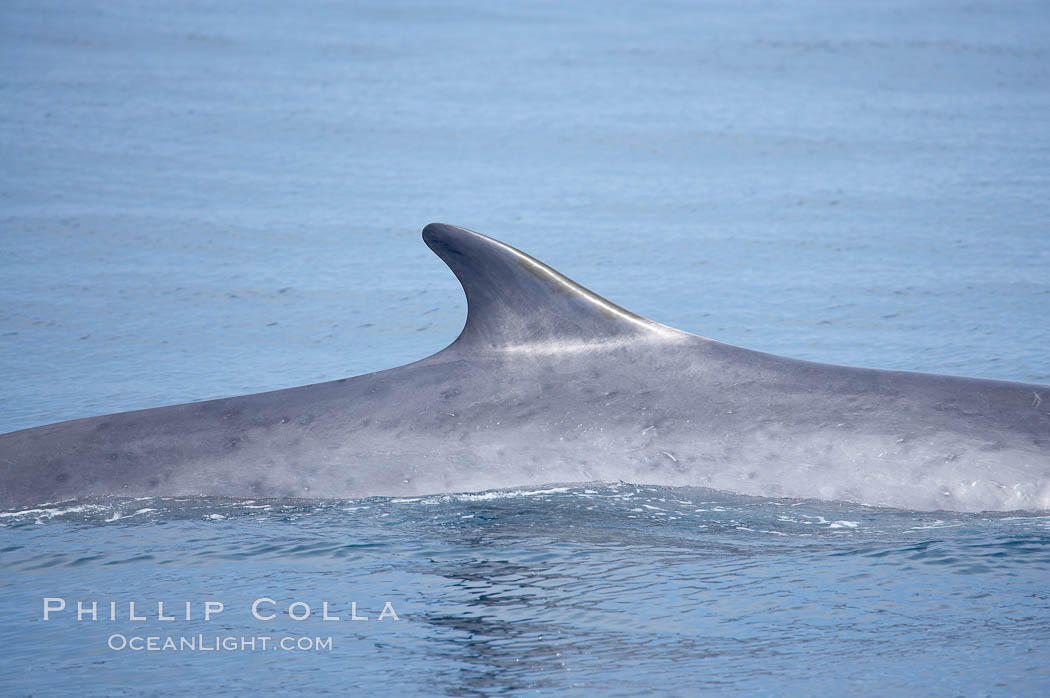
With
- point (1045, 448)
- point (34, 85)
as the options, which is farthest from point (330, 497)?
point (34, 85)

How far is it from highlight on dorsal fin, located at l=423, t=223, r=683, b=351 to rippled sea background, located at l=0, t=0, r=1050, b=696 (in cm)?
78

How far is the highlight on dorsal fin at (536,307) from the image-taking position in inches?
289

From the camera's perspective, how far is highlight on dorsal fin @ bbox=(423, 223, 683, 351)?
24.1 ft

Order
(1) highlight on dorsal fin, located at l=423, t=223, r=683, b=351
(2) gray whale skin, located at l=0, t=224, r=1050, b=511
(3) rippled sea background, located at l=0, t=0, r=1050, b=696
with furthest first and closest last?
(1) highlight on dorsal fin, located at l=423, t=223, r=683, b=351, (2) gray whale skin, located at l=0, t=224, r=1050, b=511, (3) rippled sea background, located at l=0, t=0, r=1050, b=696

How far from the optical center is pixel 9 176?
57.8 feet

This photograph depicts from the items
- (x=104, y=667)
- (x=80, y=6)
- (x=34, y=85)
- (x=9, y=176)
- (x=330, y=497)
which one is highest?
(x=80, y=6)

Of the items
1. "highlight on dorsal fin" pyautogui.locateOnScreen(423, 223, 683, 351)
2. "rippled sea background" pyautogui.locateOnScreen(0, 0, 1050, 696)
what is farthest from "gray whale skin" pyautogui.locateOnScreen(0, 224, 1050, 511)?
"rippled sea background" pyautogui.locateOnScreen(0, 0, 1050, 696)

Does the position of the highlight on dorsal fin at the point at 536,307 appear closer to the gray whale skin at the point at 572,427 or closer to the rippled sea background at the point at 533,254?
the gray whale skin at the point at 572,427

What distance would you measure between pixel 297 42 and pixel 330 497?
20127 millimetres

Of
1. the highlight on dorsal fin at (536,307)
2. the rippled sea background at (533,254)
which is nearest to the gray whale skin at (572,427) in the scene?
the highlight on dorsal fin at (536,307)

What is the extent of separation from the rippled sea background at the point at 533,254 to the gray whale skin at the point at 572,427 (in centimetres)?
13

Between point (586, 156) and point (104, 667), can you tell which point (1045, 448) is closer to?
point (104, 667)

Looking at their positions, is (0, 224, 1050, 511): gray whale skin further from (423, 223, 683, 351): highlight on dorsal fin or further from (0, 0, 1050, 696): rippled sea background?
(0, 0, 1050, 696): rippled sea background

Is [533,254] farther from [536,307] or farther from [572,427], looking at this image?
[572,427]
